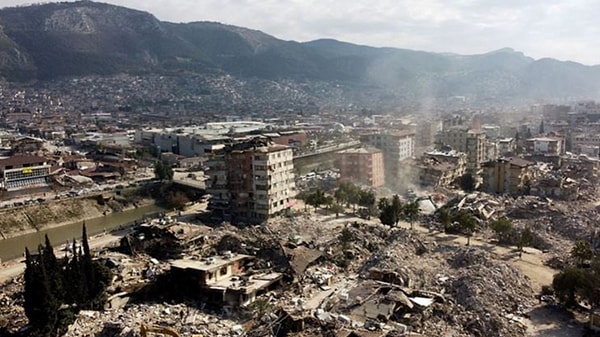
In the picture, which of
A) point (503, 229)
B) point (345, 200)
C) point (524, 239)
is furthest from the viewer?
point (345, 200)

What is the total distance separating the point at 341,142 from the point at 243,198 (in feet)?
123

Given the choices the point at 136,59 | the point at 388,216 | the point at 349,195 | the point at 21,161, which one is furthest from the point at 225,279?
the point at 136,59

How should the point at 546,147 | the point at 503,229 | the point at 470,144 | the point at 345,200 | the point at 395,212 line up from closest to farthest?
the point at 503,229
the point at 395,212
the point at 345,200
the point at 470,144
the point at 546,147

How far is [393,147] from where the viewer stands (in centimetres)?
4738

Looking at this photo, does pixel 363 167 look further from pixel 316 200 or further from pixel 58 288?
pixel 58 288

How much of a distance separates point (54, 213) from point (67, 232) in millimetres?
2792

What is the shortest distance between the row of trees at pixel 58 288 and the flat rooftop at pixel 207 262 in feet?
8.56

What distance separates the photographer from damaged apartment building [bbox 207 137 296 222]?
1144 inches

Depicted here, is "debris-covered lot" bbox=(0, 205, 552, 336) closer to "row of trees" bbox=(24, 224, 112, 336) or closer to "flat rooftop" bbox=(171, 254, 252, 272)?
"flat rooftop" bbox=(171, 254, 252, 272)

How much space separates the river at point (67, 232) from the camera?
28.9 m

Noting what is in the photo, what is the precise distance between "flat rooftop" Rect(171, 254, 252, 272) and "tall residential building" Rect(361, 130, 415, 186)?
24.1 m

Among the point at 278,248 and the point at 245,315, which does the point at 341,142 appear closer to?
the point at 278,248

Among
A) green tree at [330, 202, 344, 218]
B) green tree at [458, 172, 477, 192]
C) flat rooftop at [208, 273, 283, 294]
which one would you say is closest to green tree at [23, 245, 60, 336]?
flat rooftop at [208, 273, 283, 294]

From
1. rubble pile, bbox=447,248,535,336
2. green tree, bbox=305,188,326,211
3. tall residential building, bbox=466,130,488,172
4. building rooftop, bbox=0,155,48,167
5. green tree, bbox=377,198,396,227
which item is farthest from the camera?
tall residential building, bbox=466,130,488,172
